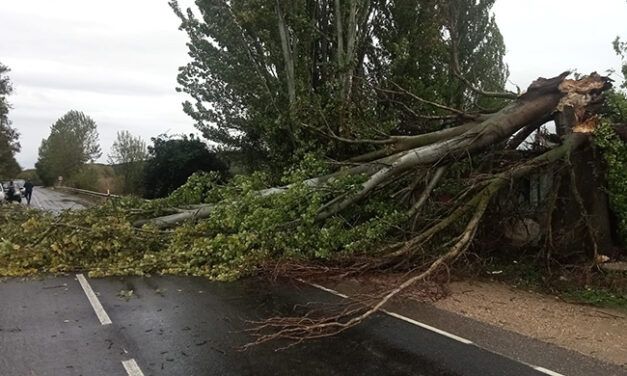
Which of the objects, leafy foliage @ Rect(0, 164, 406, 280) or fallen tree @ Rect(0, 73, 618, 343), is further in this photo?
leafy foliage @ Rect(0, 164, 406, 280)

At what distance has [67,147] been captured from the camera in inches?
2805

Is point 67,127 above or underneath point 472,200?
above

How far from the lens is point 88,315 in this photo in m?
6.19

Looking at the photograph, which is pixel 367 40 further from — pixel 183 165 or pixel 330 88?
pixel 183 165

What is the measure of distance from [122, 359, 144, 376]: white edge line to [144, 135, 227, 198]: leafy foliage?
50.8 ft

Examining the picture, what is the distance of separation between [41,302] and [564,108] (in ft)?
29.0

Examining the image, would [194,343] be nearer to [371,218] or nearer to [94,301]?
[94,301]

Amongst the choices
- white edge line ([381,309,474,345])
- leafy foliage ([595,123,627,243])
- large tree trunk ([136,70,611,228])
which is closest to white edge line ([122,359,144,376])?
white edge line ([381,309,474,345])

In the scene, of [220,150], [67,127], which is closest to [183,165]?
[220,150]

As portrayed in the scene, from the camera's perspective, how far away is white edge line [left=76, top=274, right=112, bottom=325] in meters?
6.04

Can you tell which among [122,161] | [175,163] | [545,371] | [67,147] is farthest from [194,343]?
[67,147]

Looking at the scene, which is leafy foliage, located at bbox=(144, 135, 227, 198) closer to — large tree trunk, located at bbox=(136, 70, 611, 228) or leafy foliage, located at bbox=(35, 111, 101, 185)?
large tree trunk, located at bbox=(136, 70, 611, 228)

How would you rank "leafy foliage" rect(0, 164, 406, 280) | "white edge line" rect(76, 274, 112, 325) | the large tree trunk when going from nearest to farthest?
1. "white edge line" rect(76, 274, 112, 325)
2. "leafy foliage" rect(0, 164, 406, 280)
3. the large tree trunk

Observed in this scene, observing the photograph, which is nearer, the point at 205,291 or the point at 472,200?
the point at 205,291
